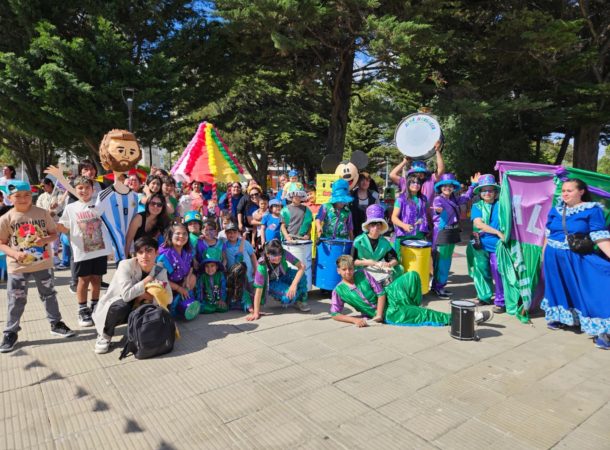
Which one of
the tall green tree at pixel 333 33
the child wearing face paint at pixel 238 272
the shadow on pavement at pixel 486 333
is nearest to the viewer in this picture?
the shadow on pavement at pixel 486 333

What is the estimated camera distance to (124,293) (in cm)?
380

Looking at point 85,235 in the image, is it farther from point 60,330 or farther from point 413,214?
Answer: point 413,214

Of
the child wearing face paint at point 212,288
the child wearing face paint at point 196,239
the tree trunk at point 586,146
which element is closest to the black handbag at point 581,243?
the child wearing face paint at point 212,288

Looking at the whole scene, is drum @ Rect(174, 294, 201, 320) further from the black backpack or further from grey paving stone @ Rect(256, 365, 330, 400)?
grey paving stone @ Rect(256, 365, 330, 400)

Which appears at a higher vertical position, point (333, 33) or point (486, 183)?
point (333, 33)

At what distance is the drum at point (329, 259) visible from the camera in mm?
5543

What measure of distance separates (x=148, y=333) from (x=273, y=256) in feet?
6.01

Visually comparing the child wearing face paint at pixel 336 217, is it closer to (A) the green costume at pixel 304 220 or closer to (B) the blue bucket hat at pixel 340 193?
(B) the blue bucket hat at pixel 340 193

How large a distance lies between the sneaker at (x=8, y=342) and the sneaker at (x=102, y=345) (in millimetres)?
813

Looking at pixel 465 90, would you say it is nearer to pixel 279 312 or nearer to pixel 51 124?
pixel 279 312

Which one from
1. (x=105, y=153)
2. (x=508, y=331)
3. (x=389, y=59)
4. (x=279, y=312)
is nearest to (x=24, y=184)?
(x=105, y=153)

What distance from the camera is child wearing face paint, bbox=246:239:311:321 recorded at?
491cm

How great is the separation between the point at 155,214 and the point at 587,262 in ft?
15.5

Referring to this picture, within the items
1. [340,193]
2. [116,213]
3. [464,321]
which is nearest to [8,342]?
[116,213]
